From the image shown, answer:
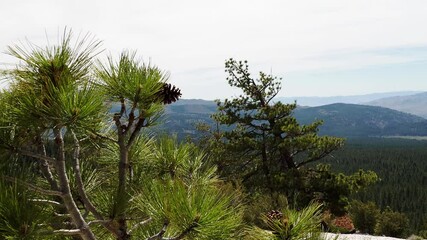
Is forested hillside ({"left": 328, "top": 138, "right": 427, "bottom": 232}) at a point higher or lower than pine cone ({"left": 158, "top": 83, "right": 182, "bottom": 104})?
Answer: lower

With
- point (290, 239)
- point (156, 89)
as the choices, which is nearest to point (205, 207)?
point (290, 239)

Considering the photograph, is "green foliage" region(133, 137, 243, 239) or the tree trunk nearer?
"green foliage" region(133, 137, 243, 239)

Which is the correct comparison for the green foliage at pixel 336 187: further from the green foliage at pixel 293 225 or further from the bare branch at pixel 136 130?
the bare branch at pixel 136 130

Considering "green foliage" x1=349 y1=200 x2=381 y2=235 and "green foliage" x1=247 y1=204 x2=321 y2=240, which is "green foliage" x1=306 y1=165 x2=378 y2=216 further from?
"green foliage" x1=349 y1=200 x2=381 y2=235

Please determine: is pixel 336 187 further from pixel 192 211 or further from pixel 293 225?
pixel 192 211

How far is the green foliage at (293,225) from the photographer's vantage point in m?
3.01

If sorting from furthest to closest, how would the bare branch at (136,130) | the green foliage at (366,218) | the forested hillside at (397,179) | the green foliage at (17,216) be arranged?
the forested hillside at (397,179) < the green foliage at (366,218) < the bare branch at (136,130) < the green foliage at (17,216)

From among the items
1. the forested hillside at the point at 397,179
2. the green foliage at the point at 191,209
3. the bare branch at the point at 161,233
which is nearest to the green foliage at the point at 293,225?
the green foliage at the point at 191,209

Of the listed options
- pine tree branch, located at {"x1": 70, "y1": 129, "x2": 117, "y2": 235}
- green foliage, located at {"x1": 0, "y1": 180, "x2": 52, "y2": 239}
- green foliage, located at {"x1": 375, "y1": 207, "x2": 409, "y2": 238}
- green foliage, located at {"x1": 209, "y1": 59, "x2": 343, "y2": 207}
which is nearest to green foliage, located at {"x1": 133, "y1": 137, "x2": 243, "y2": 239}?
pine tree branch, located at {"x1": 70, "y1": 129, "x2": 117, "y2": 235}

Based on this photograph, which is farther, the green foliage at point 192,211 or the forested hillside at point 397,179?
the forested hillside at point 397,179

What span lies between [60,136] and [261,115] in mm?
19360

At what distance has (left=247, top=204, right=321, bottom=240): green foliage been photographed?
118 inches

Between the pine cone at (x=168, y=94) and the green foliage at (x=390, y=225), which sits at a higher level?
the pine cone at (x=168, y=94)

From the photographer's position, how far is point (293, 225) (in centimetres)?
303
